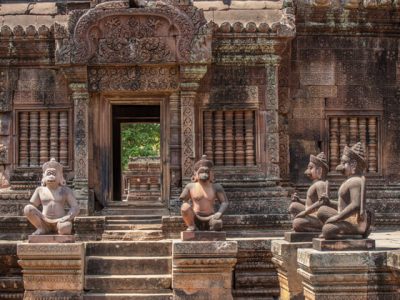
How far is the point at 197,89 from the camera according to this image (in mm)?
12000

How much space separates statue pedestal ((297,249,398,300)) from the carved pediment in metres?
4.40

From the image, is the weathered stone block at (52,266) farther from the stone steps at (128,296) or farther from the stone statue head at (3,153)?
the stone statue head at (3,153)

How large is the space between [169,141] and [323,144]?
2.30 m

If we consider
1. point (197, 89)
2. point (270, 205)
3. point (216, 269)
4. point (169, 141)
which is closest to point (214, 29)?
point (197, 89)

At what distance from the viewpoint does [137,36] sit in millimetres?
11914

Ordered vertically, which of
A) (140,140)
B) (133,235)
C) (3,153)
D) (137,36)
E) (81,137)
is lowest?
(133,235)

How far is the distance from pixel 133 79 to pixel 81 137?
1084mm

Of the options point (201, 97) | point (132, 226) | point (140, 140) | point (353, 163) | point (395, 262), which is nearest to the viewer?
point (395, 262)

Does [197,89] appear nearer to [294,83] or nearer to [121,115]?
[294,83]

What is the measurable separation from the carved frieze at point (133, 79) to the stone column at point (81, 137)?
181 mm

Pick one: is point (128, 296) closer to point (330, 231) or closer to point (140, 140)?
point (330, 231)

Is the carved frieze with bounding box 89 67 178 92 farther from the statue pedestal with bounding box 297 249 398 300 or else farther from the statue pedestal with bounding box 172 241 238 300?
the statue pedestal with bounding box 297 249 398 300

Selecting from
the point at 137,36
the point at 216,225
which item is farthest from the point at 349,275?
the point at 137,36

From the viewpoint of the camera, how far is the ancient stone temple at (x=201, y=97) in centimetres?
1181
